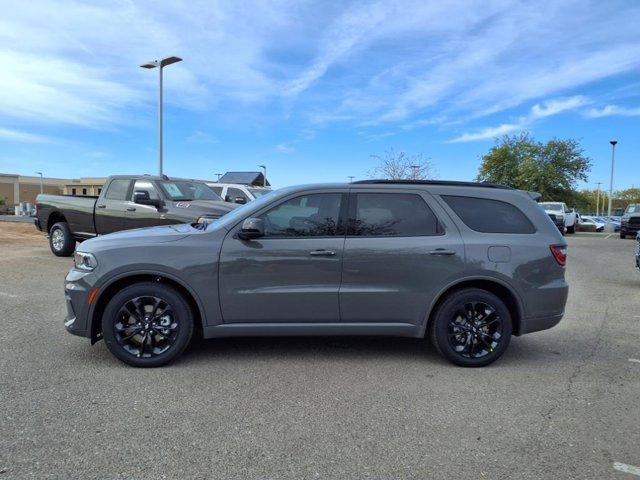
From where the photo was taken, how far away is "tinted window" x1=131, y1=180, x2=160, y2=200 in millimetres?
10953

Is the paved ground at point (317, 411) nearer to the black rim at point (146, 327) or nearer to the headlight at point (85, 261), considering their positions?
the black rim at point (146, 327)

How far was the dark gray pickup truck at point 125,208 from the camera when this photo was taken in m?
10.6

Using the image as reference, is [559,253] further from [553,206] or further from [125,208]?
[553,206]

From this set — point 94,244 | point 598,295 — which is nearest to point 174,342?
point 94,244

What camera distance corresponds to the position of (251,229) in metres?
4.68

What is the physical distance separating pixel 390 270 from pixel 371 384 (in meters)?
1.03

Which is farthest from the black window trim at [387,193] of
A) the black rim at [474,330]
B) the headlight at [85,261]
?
the headlight at [85,261]

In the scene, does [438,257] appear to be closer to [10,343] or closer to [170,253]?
[170,253]

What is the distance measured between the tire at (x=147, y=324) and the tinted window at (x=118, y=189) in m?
7.33

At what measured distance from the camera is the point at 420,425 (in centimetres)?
374

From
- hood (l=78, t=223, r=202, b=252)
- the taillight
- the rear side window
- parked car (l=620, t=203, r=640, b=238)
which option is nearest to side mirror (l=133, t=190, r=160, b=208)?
hood (l=78, t=223, r=202, b=252)

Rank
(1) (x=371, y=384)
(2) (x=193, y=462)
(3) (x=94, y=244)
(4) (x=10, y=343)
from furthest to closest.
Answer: (4) (x=10, y=343), (3) (x=94, y=244), (1) (x=371, y=384), (2) (x=193, y=462)

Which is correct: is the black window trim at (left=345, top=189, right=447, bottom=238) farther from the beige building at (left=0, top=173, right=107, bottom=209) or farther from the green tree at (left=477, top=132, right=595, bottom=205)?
the beige building at (left=0, top=173, right=107, bottom=209)

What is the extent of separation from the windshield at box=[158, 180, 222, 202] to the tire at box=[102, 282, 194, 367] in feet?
21.0
